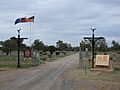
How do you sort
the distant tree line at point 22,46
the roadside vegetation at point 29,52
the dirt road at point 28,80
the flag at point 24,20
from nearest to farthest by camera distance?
the dirt road at point 28,80, the flag at point 24,20, the roadside vegetation at point 29,52, the distant tree line at point 22,46

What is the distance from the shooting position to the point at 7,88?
19.8 meters

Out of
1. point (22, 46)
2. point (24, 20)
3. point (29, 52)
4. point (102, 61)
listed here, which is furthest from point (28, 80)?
point (22, 46)

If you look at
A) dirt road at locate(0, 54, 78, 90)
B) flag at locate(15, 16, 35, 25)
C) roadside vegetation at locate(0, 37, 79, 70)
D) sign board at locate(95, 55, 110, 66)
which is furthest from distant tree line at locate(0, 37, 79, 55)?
dirt road at locate(0, 54, 78, 90)

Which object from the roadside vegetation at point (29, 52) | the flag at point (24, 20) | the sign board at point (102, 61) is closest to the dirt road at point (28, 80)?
the sign board at point (102, 61)

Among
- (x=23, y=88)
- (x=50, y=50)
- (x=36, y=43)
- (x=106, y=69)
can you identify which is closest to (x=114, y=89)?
(x=23, y=88)

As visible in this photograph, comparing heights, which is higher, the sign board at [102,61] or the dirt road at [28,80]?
the sign board at [102,61]

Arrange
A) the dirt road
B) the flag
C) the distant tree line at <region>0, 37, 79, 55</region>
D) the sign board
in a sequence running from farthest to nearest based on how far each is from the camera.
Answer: the distant tree line at <region>0, 37, 79, 55</region> → the flag → the sign board → the dirt road

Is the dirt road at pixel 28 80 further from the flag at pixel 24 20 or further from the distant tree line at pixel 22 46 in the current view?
the distant tree line at pixel 22 46

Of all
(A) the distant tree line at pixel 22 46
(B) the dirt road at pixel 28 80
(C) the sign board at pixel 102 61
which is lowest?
(B) the dirt road at pixel 28 80

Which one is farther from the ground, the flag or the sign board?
the flag

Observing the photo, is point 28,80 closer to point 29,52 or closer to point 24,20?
point 24,20

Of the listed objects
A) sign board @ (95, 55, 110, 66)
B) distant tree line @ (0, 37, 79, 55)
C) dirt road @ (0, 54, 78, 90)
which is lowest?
dirt road @ (0, 54, 78, 90)

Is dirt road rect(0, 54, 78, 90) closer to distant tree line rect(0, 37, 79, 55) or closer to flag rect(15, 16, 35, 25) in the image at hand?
flag rect(15, 16, 35, 25)

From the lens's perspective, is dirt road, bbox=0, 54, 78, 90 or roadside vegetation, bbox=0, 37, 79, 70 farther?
roadside vegetation, bbox=0, 37, 79, 70
